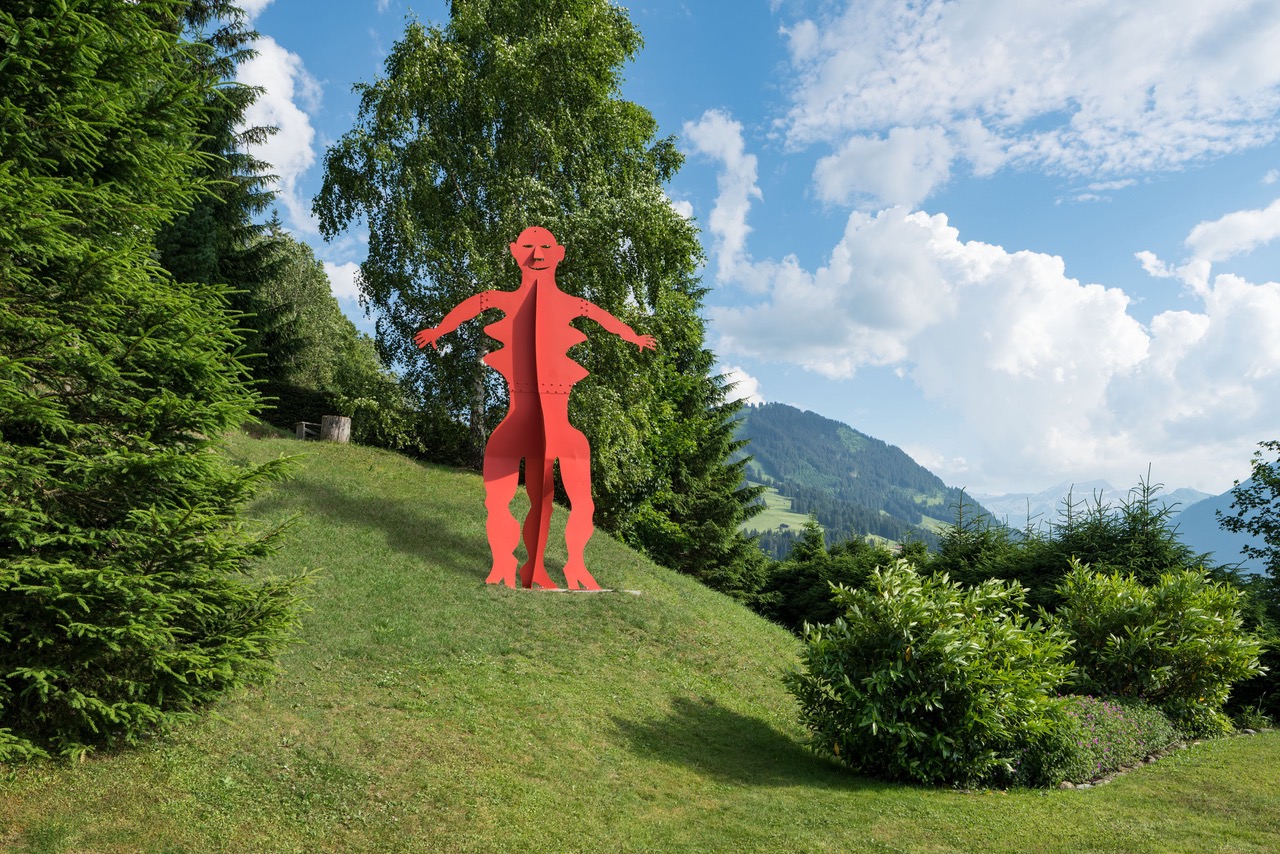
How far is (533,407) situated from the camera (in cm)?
1319

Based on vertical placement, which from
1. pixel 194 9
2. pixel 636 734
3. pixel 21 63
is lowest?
pixel 636 734

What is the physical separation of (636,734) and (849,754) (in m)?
2.54

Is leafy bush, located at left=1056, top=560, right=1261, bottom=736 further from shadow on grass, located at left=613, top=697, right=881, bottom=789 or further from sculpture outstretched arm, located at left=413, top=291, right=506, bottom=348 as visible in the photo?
sculpture outstretched arm, located at left=413, top=291, right=506, bottom=348

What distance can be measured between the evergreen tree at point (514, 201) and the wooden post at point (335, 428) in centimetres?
216

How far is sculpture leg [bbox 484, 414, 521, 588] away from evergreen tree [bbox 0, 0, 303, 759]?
6458 mm

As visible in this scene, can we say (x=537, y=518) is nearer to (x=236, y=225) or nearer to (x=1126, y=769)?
(x=1126, y=769)

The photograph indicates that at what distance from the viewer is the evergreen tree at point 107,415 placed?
5.42 metres

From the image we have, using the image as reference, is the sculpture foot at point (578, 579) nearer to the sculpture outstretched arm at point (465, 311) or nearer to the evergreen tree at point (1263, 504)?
the sculpture outstretched arm at point (465, 311)

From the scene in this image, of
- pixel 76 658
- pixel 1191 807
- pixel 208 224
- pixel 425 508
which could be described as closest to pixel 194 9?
pixel 208 224

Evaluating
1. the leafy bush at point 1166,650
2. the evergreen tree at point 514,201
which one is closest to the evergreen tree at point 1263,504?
the leafy bush at point 1166,650

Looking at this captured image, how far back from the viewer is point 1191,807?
7.99 meters

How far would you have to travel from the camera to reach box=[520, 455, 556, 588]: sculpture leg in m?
13.3

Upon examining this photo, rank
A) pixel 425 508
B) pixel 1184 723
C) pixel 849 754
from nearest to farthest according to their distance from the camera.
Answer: pixel 849 754
pixel 1184 723
pixel 425 508

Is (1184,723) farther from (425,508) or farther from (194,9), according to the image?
(194,9)
